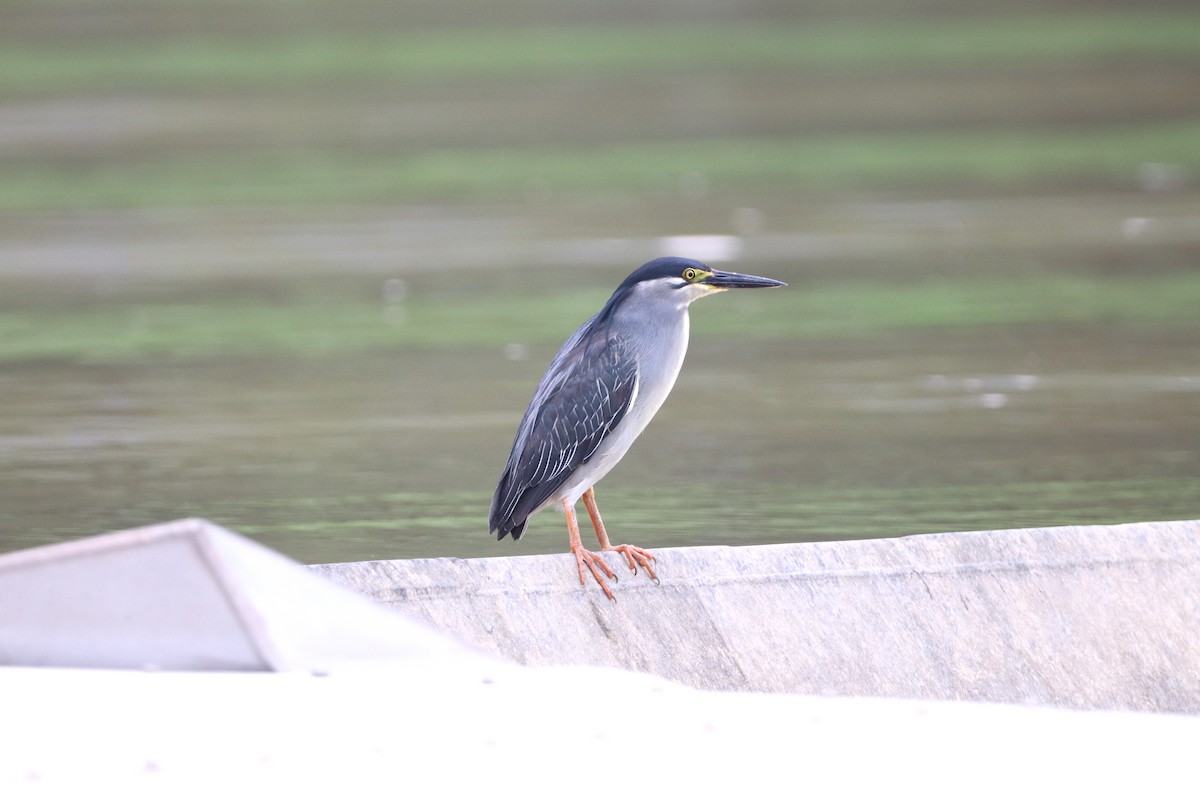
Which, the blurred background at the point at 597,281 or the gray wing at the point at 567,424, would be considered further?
the blurred background at the point at 597,281

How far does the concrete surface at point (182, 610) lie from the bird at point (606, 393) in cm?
123

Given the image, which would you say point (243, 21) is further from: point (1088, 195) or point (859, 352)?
point (859, 352)

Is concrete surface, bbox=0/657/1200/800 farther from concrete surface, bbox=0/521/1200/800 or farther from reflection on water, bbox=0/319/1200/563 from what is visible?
reflection on water, bbox=0/319/1200/563

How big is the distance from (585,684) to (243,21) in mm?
A: 31912

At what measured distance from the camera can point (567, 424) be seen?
5.74 metres

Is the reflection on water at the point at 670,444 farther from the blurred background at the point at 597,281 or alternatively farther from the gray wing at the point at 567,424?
the gray wing at the point at 567,424

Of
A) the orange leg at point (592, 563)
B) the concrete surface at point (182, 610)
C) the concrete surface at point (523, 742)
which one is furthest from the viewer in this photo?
the orange leg at point (592, 563)

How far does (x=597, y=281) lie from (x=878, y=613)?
817 cm

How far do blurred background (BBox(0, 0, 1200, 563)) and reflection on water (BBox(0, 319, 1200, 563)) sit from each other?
3 centimetres

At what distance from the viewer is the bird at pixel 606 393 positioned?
18.9ft

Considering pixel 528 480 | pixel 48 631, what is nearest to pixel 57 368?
pixel 528 480

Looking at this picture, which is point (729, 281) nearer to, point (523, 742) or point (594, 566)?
point (594, 566)

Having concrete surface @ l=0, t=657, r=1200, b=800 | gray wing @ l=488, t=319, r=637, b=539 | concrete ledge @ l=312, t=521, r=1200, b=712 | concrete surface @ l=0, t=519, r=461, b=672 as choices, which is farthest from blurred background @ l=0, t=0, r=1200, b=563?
concrete surface @ l=0, t=657, r=1200, b=800

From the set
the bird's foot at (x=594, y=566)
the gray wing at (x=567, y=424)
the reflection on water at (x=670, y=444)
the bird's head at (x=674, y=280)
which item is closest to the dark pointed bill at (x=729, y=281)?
the bird's head at (x=674, y=280)
